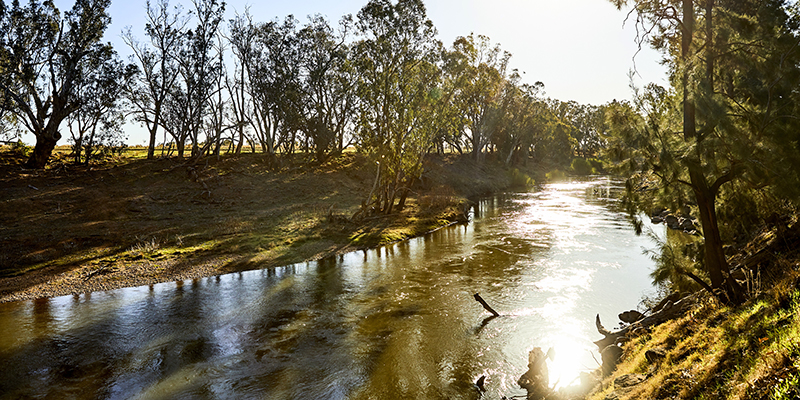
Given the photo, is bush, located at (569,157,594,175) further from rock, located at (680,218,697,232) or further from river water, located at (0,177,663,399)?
river water, located at (0,177,663,399)

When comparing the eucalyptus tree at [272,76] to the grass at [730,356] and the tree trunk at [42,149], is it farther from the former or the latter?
the grass at [730,356]

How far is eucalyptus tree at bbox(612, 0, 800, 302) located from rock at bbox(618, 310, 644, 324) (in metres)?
3.24

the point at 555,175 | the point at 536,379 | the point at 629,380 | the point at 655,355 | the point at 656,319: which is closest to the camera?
the point at 629,380

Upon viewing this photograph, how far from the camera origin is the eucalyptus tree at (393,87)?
96.7ft

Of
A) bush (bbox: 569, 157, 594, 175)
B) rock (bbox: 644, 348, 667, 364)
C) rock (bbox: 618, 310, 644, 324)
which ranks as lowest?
rock (bbox: 618, 310, 644, 324)

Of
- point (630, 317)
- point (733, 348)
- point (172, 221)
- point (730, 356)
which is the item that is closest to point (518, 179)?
point (172, 221)

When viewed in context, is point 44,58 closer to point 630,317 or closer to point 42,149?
point 42,149

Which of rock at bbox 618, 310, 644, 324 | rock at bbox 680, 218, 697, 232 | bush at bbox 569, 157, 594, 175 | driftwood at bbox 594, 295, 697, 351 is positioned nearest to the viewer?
driftwood at bbox 594, 295, 697, 351

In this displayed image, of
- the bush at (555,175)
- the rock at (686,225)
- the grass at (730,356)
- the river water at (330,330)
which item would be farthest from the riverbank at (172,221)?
the bush at (555,175)

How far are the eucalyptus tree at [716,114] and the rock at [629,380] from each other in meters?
2.79

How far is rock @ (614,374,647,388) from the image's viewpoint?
700cm

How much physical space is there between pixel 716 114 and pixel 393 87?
23.8 m

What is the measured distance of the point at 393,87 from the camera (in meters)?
29.9

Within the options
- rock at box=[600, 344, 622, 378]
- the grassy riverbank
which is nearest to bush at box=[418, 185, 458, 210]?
rock at box=[600, 344, 622, 378]
